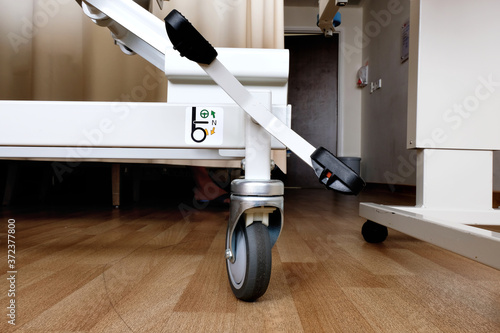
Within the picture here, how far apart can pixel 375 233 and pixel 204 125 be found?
1.98 feet

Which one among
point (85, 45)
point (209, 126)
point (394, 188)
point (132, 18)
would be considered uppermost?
point (85, 45)

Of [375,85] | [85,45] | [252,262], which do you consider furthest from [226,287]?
[375,85]

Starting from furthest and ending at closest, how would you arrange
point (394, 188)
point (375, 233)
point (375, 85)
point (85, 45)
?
1. point (375, 85)
2. point (394, 188)
3. point (85, 45)
4. point (375, 233)

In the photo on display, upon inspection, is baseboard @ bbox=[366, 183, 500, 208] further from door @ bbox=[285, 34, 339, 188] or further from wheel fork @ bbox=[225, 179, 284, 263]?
wheel fork @ bbox=[225, 179, 284, 263]

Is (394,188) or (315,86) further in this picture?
(315,86)

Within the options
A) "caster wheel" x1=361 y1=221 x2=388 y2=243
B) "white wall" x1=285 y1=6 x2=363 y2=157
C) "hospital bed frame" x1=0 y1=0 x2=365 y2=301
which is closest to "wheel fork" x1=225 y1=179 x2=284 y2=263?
"hospital bed frame" x1=0 y1=0 x2=365 y2=301

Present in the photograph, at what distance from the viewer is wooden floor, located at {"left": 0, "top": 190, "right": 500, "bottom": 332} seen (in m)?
0.44

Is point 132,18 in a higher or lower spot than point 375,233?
higher

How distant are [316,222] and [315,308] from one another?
2.90 feet

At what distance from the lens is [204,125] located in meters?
0.57

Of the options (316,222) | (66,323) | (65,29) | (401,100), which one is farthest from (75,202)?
(401,100)

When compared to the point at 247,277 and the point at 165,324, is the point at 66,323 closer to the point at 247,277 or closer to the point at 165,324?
the point at 165,324

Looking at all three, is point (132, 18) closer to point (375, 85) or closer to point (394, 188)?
point (394, 188)

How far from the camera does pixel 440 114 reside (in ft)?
2.79
